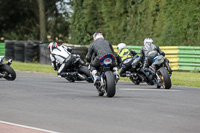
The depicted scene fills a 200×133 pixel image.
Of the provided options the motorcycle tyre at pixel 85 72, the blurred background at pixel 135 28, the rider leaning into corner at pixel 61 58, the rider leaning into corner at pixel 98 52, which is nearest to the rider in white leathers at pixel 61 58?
the rider leaning into corner at pixel 61 58

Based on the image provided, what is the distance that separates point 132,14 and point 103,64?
576 inches

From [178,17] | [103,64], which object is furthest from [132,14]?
[103,64]

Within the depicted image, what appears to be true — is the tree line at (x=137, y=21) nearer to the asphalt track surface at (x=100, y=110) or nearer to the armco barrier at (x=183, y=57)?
the armco barrier at (x=183, y=57)

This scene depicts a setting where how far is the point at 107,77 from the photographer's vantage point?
37.0ft

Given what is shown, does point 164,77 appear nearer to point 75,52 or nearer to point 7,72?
point 7,72

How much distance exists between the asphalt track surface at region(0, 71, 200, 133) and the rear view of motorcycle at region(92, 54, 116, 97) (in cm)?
22

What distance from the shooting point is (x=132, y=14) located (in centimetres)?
2594

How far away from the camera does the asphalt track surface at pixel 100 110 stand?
25.3 feet

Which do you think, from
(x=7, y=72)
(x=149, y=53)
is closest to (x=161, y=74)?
(x=149, y=53)

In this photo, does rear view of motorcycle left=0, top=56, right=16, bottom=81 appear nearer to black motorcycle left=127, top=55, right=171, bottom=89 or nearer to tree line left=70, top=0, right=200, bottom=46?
black motorcycle left=127, top=55, right=171, bottom=89

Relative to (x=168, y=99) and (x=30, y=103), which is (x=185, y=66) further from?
(x=30, y=103)

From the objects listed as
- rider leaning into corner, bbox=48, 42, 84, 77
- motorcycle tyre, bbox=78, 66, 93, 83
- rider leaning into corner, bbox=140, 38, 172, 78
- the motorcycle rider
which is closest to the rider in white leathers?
rider leaning into corner, bbox=48, 42, 84, 77

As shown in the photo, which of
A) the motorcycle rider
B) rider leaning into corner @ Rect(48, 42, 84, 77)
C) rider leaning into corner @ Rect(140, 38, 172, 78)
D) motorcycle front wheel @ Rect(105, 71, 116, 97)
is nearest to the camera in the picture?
motorcycle front wheel @ Rect(105, 71, 116, 97)

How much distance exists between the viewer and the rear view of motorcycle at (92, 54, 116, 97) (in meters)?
11.3
